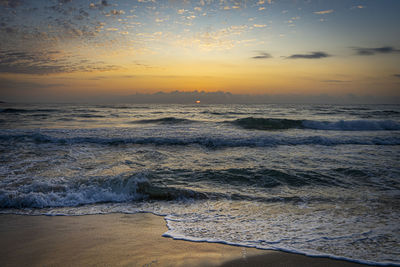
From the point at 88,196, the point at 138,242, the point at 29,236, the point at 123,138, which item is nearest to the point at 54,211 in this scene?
the point at 88,196

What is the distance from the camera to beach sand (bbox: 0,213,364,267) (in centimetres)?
269

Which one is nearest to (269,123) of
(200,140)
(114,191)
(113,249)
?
(200,140)

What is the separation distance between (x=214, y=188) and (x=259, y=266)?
292cm

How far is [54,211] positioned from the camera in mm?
4352

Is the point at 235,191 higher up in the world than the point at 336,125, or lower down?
lower down

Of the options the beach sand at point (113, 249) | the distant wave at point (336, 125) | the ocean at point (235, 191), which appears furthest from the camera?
the distant wave at point (336, 125)

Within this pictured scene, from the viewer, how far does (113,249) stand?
2953 mm

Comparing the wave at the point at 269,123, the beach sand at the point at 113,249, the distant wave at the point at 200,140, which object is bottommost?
the beach sand at the point at 113,249

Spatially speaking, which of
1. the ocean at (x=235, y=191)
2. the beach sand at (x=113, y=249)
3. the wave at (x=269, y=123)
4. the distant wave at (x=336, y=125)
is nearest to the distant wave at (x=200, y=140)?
the ocean at (x=235, y=191)

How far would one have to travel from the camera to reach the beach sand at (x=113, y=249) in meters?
2.69

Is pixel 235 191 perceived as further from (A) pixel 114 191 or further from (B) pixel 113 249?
(B) pixel 113 249

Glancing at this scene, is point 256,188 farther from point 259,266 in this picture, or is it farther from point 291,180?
point 259,266

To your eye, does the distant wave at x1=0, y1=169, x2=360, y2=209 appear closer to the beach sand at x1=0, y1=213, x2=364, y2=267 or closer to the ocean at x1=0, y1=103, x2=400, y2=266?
the ocean at x1=0, y1=103, x2=400, y2=266

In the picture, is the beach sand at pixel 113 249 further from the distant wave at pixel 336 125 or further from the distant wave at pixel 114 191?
the distant wave at pixel 336 125
